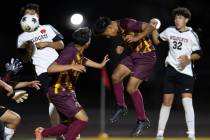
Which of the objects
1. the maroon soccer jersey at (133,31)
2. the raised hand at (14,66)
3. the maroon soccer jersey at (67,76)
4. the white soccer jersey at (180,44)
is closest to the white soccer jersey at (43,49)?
the raised hand at (14,66)

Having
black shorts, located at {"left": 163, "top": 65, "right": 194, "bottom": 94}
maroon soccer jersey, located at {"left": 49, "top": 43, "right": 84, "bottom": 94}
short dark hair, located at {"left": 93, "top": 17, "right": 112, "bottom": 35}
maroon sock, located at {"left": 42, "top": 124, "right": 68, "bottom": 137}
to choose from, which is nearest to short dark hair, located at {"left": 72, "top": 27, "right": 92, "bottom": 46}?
maroon soccer jersey, located at {"left": 49, "top": 43, "right": 84, "bottom": 94}

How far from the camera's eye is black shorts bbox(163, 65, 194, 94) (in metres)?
12.6

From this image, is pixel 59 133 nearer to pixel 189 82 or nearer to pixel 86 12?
pixel 189 82

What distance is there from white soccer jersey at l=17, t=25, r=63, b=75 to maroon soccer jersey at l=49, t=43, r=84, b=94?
1.42 m

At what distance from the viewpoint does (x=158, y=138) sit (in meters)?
12.8

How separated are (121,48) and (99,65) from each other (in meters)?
1.39

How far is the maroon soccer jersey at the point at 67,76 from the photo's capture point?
11203 millimetres

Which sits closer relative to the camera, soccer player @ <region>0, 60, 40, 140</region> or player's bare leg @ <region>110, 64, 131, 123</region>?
soccer player @ <region>0, 60, 40, 140</region>

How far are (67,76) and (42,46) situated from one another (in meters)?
1.49

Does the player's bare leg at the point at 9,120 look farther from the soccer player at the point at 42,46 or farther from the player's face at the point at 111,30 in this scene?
the player's face at the point at 111,30

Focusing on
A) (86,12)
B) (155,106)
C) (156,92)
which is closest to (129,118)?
(155,106)

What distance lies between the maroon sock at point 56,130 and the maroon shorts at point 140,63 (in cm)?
160

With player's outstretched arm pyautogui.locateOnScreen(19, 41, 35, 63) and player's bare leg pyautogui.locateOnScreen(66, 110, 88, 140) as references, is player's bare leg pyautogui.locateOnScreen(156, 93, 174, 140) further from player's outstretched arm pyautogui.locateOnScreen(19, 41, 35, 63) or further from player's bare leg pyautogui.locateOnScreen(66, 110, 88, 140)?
player's outstretched arm pyautogui.locateOnScreen(19, 41, 35, 63)

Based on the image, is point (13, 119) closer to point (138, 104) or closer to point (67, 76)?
point (67, 76)
